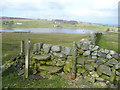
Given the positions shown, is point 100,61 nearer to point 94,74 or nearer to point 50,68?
point 94,74

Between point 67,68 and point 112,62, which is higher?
point 112,62

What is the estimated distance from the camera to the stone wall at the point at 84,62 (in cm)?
884

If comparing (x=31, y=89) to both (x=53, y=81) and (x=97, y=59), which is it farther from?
(x=97, y=59)

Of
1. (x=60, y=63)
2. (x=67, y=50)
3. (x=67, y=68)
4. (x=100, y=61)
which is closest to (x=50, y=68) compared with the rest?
(x=60, y=63)

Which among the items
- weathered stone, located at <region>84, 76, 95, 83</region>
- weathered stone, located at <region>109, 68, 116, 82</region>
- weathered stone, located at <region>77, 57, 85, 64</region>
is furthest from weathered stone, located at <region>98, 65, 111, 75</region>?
weathered stone, located at <region>77, 57, 85, 64</region>

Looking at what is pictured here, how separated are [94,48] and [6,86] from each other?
7.16 m

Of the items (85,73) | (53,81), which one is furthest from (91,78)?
(53,81)

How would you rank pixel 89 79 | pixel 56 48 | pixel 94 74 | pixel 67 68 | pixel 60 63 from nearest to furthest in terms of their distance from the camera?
pixel 89 79 < pixel 94 74 < pixel 67 68 < pixel 60 63 < pixel 56 48

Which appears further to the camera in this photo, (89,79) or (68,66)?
(68,66)

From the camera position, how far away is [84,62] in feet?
31.3

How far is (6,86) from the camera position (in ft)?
23.7

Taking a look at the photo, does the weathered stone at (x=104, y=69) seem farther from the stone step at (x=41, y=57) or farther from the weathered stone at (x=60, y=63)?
the stone step at (x=41, y=57)

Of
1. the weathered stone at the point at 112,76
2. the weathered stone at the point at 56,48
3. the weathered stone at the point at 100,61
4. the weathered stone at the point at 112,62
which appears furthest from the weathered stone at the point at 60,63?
the weathered stone at the point at 112,76

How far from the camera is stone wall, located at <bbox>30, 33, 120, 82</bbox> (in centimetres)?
884
